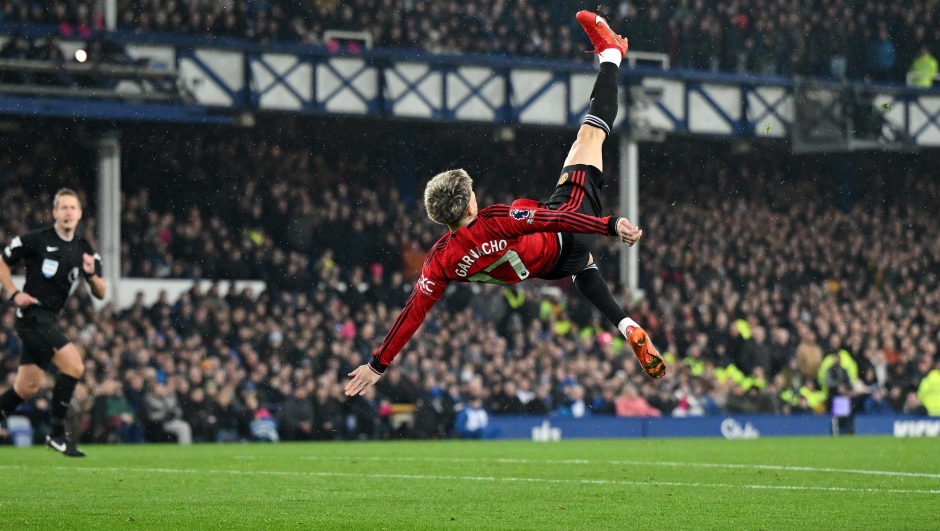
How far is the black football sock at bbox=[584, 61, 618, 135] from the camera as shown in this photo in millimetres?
9727

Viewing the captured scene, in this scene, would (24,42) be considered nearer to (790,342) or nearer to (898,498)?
(790,342)

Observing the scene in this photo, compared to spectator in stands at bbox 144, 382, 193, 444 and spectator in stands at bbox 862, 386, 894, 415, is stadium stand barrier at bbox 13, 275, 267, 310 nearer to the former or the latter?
spectator in stands at bbox 144, 382, 193, 444

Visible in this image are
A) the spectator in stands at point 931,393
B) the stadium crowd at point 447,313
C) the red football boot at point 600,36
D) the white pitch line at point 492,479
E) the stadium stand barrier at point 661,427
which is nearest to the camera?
the red football boot at point 600,36

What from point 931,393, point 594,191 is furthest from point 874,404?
point 594,191

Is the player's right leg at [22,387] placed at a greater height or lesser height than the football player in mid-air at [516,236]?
lesser

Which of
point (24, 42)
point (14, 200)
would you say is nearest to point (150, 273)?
point (14, 200)

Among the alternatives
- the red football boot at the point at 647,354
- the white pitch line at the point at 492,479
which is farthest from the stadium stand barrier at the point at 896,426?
the red football boot at the point at 647,354

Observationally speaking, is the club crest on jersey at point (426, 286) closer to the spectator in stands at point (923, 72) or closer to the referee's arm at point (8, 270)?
the referee's arm at point (8, 270)

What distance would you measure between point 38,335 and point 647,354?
6249mm

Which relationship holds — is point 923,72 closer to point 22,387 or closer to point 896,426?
point 896,426

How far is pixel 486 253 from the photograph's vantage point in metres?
8.79

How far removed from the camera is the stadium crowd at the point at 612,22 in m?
24.5

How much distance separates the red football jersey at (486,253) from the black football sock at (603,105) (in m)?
1.02

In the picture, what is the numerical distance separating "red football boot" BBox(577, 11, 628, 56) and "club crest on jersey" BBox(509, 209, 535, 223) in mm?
2197
